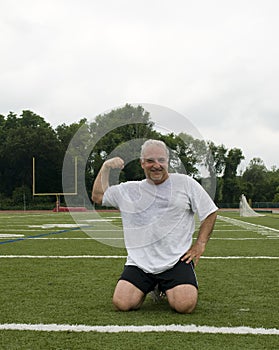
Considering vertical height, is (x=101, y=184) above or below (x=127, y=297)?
above

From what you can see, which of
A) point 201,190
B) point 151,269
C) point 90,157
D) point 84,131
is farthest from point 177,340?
point 90,157

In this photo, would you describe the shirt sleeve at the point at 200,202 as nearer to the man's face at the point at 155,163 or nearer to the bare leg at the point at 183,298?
the man's face at the point at 155,163

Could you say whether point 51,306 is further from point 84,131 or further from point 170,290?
point 84,131

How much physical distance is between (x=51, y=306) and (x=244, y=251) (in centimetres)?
444

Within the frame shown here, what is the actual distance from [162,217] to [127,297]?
0.64 m

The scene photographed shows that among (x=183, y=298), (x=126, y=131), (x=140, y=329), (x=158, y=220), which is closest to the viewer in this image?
(x=140, y=329)

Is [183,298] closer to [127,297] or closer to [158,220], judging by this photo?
[127,297]

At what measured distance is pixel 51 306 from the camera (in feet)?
12.4

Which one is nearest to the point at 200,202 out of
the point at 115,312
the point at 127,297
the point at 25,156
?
the point at 127,297

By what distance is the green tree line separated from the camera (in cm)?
463

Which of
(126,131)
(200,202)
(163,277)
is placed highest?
(126,131)

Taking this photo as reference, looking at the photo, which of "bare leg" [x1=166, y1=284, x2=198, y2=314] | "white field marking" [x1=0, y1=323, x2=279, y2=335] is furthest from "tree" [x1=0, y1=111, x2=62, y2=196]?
"white field marking" [x1=0, y1=323, x2=279, y2=335]

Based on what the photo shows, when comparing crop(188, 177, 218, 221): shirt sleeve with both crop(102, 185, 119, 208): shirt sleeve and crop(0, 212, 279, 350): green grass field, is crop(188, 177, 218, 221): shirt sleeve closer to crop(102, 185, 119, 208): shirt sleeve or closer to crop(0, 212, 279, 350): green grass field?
crop(102, 185, 119, 208): shirt sleeve

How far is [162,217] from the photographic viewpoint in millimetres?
3938
